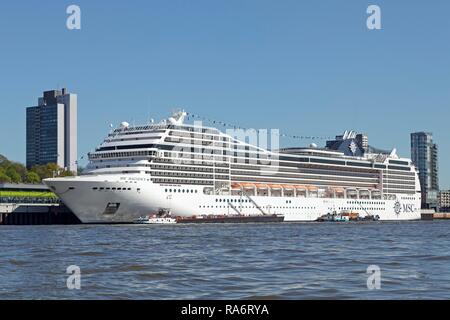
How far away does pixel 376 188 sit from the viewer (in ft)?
451

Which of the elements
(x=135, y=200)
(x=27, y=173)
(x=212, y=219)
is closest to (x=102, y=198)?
(x=135, y=200)

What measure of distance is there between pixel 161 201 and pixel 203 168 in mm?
11497

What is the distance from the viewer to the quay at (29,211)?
114 m

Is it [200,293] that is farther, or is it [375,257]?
[375,257]

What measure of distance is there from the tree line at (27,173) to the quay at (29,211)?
27.9 metres

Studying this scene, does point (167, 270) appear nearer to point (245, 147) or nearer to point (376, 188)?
point (245, 147)

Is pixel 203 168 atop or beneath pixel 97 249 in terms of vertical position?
atop

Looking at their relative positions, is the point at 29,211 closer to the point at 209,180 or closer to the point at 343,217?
the point at 209,180

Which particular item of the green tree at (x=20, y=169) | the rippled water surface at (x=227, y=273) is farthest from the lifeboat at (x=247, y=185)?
the green tree at (x=20, y=169)

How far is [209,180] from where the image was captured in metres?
101

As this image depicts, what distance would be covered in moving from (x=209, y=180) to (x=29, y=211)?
33.7 metres

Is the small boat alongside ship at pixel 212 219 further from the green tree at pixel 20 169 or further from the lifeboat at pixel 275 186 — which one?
the green tree at pixel 20 169
